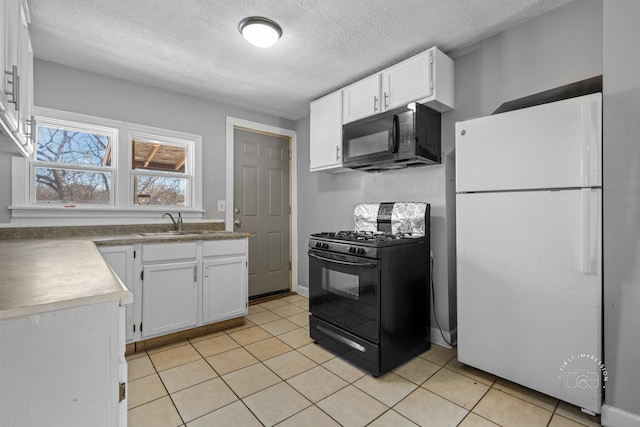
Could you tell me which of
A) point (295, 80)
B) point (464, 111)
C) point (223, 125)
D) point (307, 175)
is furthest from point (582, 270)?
point (223, 125)

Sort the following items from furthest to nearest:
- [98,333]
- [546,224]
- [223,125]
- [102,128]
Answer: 1. [223,125]
2. [102,128]
3. [546,224]
4. [98,333]

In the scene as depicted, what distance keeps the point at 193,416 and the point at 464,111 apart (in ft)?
9.15

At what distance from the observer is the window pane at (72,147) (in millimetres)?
2523

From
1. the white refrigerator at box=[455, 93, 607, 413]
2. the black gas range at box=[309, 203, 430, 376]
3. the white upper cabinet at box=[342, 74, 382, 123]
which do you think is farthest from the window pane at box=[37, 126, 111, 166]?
the white refrigerator at box=[455, 93, 607, 413]

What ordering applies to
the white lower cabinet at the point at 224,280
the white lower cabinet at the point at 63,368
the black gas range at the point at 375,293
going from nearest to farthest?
the white lower cabinet at the point at 63,368 → the black gas range at the point at 375,293 → the white lower cabinet at the point at 224,280

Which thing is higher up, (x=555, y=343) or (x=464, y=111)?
(x=464, y=111)

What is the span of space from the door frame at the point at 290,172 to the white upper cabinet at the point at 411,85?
4.84ft

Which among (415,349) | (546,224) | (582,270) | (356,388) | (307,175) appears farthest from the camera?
(307,175)

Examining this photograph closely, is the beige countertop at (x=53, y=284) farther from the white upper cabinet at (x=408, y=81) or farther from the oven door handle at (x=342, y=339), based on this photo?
the white upper cabinet at (x=408, y=81)

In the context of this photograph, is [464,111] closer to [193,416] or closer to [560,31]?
[560,31]

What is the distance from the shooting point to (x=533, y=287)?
172 centimetres

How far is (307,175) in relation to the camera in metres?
3.86

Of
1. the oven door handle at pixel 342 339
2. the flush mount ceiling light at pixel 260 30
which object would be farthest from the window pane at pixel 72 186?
the oven door handle at pixel 342 339

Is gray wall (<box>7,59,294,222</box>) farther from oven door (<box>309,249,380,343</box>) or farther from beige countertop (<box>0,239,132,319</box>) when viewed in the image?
beige countertop (<box>0,239,132,319</box>)
